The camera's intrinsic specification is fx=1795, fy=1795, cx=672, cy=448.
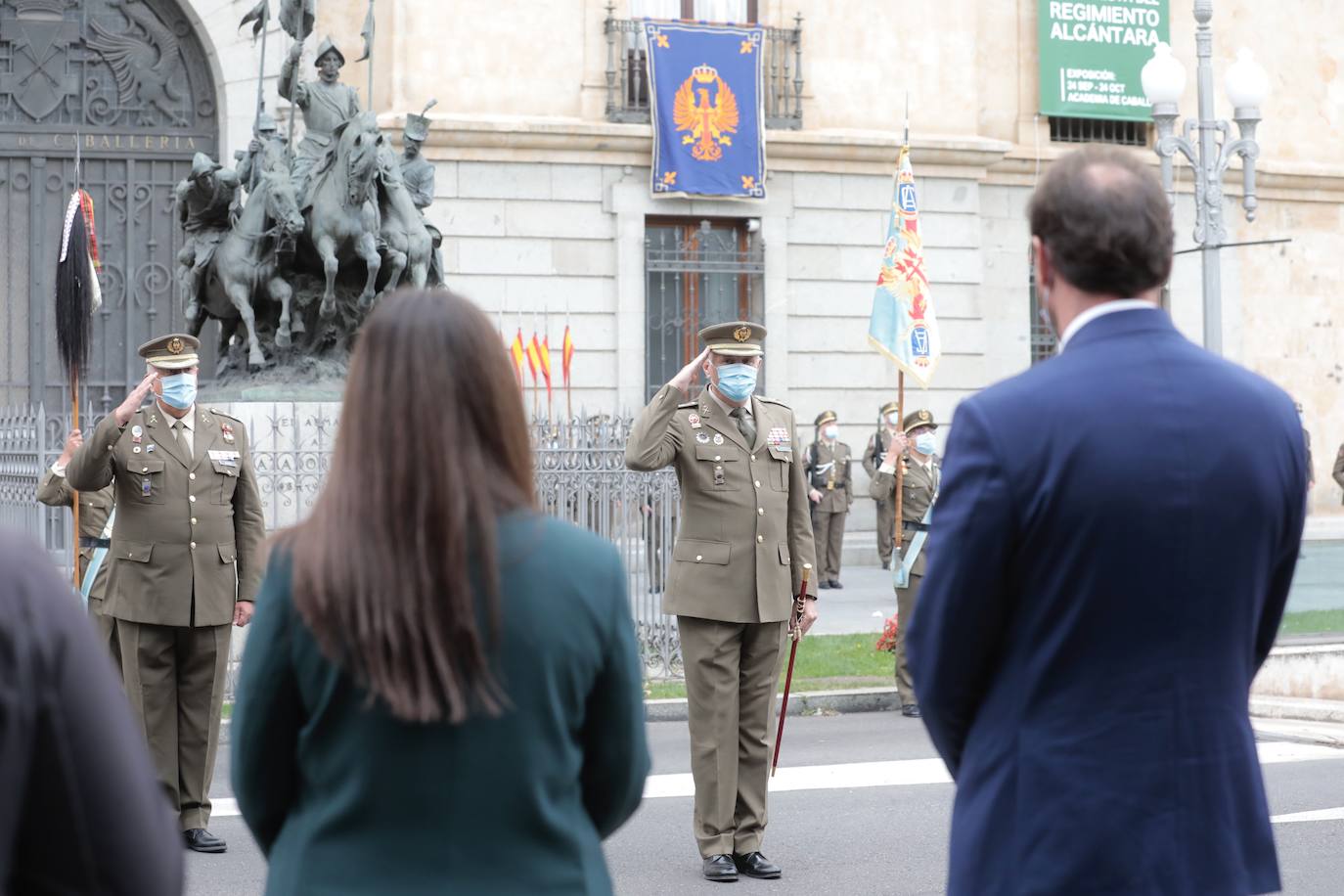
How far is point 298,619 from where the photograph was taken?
100.0 inches

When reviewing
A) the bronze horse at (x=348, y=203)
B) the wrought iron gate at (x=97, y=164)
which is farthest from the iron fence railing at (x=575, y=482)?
the wrought iron gate at (x=97, y=164)

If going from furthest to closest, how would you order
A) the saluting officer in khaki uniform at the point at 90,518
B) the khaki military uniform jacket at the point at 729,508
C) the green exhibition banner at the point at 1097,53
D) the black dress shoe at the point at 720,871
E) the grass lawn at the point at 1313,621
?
the green exhibition banner at the point at 1097,53, the grass lawn at the point at 1313,621, the saluting officer in khaki uniform at the point at 90,518, the khaki military uniform jacket at the point at 729,508, the black dress shoe at the point at 720,871

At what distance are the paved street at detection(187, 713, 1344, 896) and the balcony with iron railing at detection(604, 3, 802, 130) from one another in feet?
42.1

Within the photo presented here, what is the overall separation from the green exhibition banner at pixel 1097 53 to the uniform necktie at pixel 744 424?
17.9 metres

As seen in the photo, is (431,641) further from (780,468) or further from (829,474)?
(829,474)

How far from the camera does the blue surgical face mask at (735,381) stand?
23.4ft

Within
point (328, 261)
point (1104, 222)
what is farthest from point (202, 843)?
point (328, 261)

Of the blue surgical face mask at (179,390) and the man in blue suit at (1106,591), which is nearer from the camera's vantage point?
the man in blue suit at (1106,591)

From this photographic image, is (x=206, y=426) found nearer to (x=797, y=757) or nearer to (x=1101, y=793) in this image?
(x=797, y=757)

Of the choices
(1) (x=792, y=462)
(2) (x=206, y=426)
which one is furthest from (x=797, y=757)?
(2) (x=206, y=426)

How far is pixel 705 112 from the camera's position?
21891 mm

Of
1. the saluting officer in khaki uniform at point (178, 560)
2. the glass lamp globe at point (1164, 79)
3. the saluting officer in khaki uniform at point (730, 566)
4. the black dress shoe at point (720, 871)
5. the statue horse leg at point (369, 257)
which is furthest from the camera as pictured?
the glass lamp globe at point (1164, 79)

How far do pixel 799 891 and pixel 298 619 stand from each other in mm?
4380

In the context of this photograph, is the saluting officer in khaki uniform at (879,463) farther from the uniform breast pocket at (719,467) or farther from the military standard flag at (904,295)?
the uniform breast pocket at (719,467)
